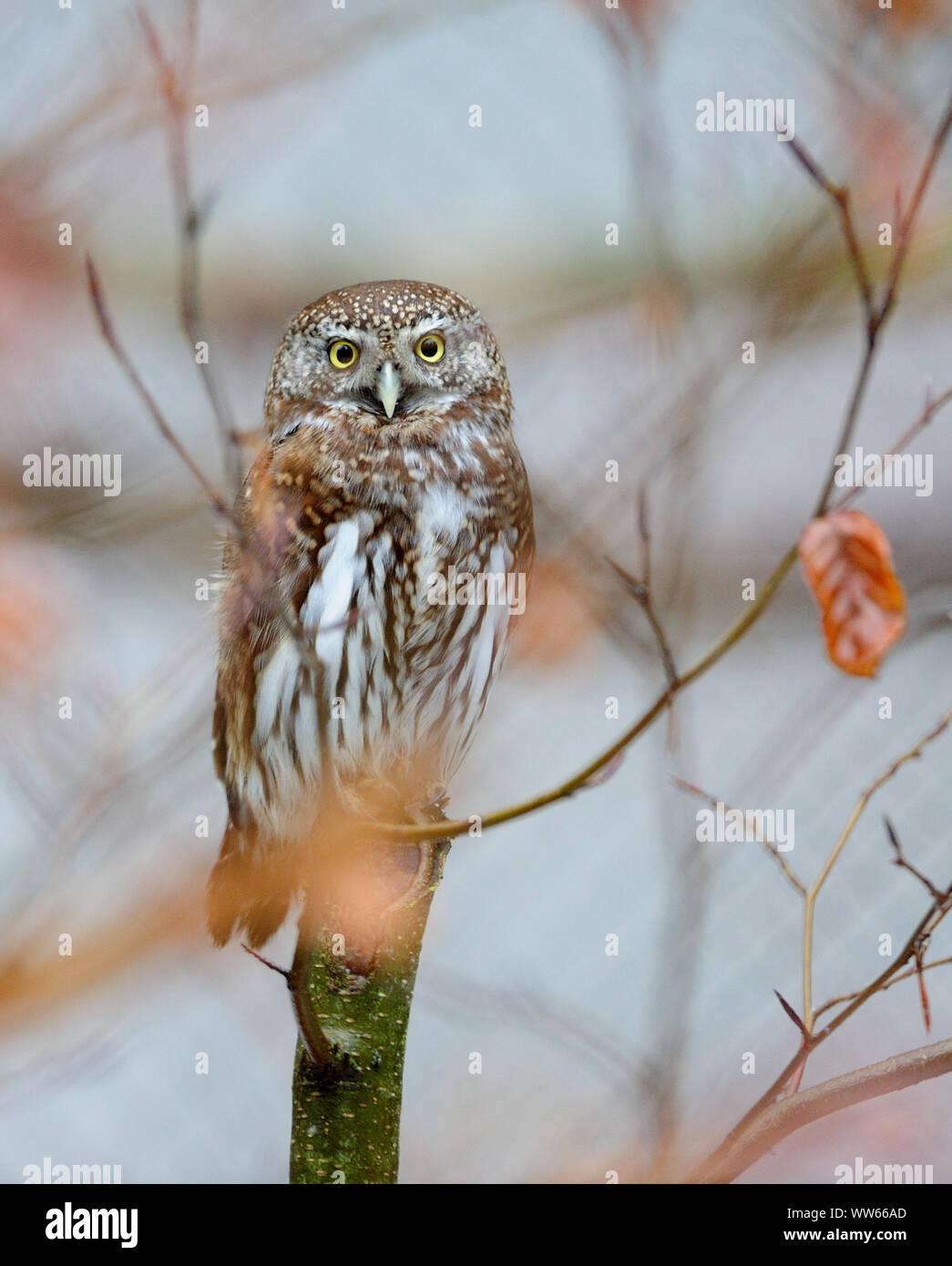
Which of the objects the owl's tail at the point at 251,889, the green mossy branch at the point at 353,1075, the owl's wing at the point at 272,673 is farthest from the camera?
the owl's wing at the point at 272,673

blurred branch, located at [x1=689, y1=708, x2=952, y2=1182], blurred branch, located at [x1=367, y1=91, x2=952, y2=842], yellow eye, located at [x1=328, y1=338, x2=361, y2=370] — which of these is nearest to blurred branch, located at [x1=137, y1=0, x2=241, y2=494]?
blurred branch, located at [x1=367, y1=91, x2=952, y2=842]

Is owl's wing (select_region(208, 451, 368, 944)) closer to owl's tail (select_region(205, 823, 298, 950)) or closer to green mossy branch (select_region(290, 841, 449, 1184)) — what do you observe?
owl's tail (select_region(205, 823, 298, 950))

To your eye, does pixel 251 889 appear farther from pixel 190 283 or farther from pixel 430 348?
pixel 190 283

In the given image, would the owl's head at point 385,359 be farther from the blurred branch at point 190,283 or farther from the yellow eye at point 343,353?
the blurred branch at point 190,283

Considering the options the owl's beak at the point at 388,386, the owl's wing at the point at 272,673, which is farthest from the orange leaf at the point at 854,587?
the owl's beak at the point at 388,386

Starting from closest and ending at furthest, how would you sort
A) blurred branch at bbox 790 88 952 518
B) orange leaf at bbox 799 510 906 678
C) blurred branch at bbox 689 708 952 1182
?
blurred branch at bbox 790 88 952 518 → orange leaf at bbox 799 510 906 678 → blurred branch at bbox 689 708 952 1182

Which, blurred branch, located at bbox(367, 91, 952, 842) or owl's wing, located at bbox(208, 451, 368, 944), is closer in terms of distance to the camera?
blurred branch, located at bbox(367, 91, 952, 842)

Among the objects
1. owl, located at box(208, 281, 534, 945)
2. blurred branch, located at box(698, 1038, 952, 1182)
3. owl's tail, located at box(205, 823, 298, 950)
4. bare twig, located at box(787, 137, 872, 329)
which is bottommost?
blurred branch, located at box(698, 1038, 952, 1182)

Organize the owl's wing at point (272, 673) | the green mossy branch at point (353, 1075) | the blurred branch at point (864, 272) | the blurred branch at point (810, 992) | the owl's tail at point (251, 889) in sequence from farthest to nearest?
the owl's wing at point (272, 673), the owl's tail at point (251, 889), the green mossy branch at point (353, 1075), the blurred branch at point (810, 992), the blurred branch at point (864, 272)

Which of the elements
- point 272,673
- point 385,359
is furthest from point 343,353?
point 272,673
